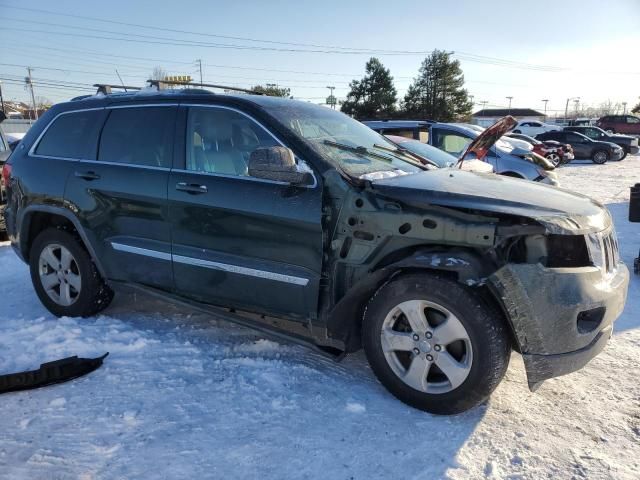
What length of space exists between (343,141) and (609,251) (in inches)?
72.5

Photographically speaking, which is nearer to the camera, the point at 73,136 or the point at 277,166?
the point at 277,166

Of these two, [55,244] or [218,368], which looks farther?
[55,244]

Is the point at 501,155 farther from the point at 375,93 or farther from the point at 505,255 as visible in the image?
the point at 375,93

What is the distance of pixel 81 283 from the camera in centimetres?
429

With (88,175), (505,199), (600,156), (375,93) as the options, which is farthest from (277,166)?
(375,93)

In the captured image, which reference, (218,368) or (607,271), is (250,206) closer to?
(218,368)

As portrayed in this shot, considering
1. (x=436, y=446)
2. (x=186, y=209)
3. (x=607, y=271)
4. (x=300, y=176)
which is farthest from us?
(x=186, y=209)

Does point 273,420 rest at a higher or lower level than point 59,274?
lower

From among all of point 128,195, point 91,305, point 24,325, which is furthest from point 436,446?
point 24,325

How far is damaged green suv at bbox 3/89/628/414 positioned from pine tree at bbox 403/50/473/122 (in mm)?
56261

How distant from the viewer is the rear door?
12.4 ft

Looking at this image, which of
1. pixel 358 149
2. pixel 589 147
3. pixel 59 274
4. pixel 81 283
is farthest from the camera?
pixel 589 147

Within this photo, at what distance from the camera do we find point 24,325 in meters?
4.20

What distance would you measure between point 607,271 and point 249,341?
8.04ft
